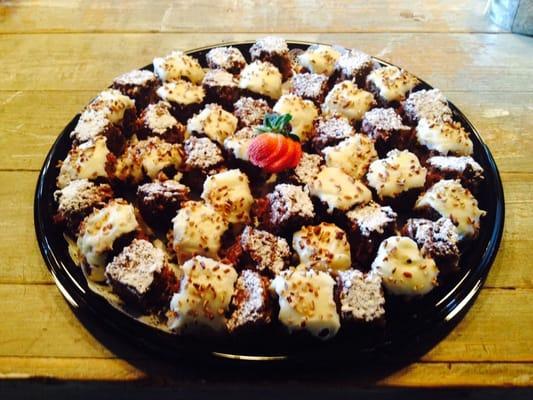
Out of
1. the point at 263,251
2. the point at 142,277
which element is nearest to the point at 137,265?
the point at 142,277

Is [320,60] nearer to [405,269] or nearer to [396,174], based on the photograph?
[396,174]

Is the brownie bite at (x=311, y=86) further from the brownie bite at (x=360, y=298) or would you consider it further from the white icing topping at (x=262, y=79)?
the brownie bite at (x=360, y=298)

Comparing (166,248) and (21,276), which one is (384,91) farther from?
(21,276)

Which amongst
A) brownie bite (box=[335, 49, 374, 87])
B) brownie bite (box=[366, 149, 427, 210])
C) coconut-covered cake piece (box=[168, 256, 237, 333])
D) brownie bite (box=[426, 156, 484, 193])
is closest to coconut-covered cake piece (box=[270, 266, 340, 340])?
coconut-covered cake piece (box=[168, 256, 237, 333])

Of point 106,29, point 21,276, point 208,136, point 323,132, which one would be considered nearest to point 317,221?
point 323,132

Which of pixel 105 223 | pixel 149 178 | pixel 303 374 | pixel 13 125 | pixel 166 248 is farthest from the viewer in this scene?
pixel 13 125

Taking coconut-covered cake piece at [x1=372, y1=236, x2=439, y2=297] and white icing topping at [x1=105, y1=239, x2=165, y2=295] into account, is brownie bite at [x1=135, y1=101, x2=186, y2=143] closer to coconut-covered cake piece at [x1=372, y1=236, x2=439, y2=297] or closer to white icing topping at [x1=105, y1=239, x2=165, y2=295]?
white icing topping at [x1=105, y1=239, x2=165, y2=295]
